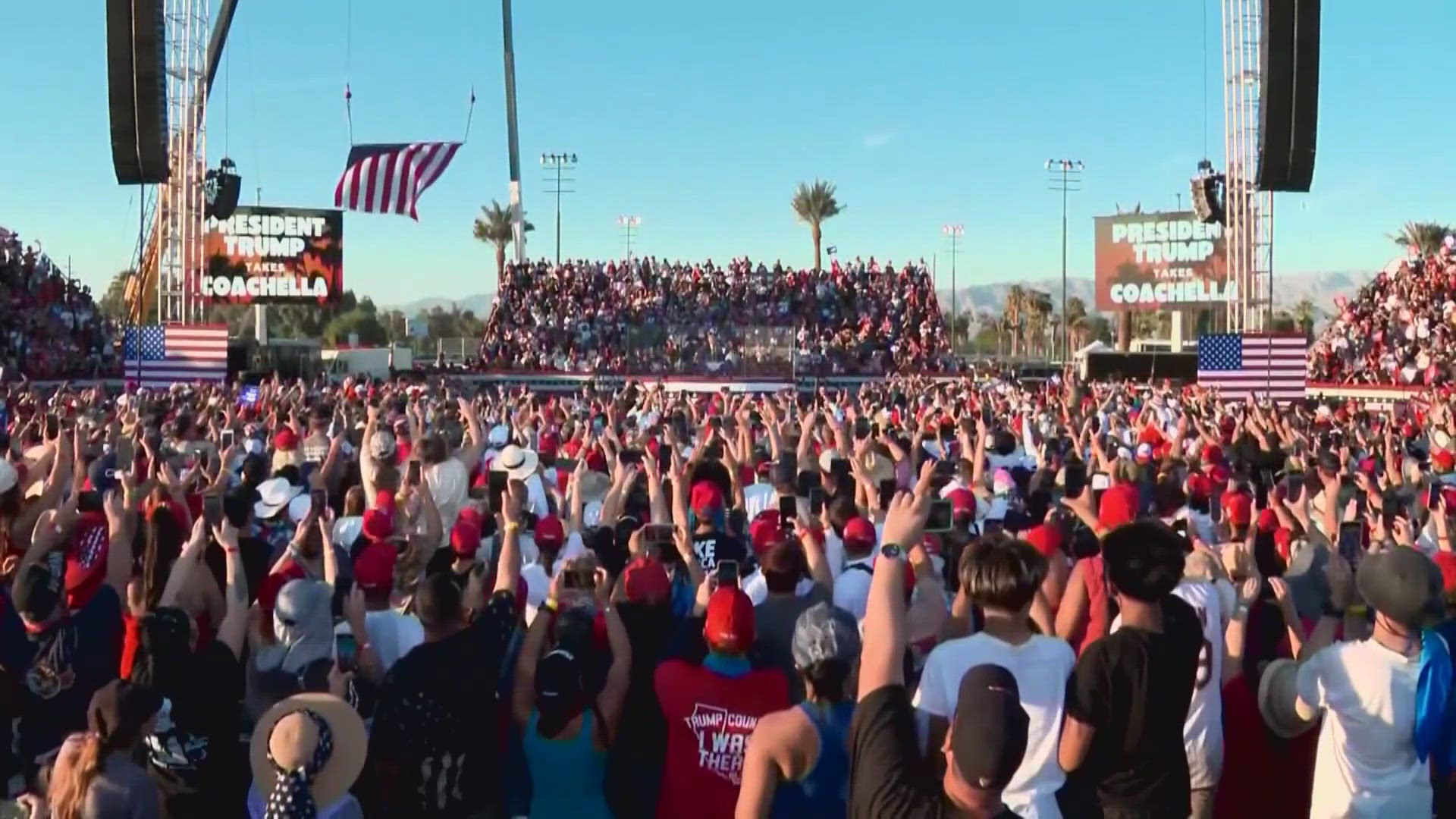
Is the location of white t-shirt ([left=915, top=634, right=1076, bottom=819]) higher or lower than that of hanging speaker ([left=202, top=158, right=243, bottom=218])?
lower

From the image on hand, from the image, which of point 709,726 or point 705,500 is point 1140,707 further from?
point 705,500

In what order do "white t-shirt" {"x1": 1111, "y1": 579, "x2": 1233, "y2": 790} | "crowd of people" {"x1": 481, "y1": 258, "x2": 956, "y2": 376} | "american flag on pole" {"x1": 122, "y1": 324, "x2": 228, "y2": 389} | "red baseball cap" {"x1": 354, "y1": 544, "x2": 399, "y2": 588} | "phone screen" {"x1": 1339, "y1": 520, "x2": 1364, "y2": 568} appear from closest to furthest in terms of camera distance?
"white t-shirt" {"x1": 1111, "y1": 579, "x2": 1233, "y2": 790} < "red baseball cap" {"x1": 354, "y1": 544, "x2": 399, "y2": 588} < "phone screen" {"x1": 1339, "y1": 520, "x2": 1364, "y2": 568} < "american flag on pole" {"x1": 122, "y1": 324, "x2": 228, "y2": 389} < "crowd of people" {"x1": 481, "y1": 258, "x2": 956, "y2": 376}

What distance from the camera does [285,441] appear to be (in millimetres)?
9133

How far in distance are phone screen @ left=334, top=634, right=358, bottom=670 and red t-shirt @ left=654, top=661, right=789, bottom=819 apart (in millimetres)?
1199

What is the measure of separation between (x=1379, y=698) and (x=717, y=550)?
2.64 metres

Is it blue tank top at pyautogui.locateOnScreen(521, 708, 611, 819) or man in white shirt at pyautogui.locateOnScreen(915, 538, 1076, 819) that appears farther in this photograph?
blue tank top at pyautogui.locateOnScreen(521, 708, 611, 819)

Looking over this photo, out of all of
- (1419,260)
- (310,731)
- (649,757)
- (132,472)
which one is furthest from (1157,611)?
(1419,260)

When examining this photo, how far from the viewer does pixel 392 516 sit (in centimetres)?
589

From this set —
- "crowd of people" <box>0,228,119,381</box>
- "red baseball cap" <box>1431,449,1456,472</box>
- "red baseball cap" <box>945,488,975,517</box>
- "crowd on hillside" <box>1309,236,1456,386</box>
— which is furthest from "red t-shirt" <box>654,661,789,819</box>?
"crowd of people" <box>0,228,119,381</box>

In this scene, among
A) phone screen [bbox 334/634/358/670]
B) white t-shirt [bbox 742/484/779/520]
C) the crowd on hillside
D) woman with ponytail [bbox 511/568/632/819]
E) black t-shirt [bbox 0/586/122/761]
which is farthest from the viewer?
the crowd on hillside

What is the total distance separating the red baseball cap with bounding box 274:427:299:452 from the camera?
9141 millimetres

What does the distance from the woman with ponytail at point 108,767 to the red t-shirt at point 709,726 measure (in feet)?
4.41

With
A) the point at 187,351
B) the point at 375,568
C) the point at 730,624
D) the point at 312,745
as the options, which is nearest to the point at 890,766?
the point at 730,624

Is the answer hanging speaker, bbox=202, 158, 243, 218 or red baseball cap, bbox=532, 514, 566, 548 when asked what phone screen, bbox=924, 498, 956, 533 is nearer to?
red baseball cap, bbox=532, 514, 566, 548
